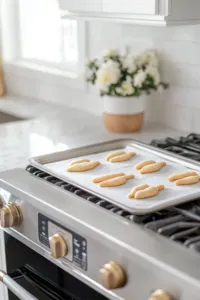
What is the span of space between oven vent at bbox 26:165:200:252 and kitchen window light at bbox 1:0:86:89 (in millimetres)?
1208

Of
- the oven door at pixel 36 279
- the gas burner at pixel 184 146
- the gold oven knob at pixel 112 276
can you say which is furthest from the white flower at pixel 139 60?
the gold oven knob at pixel 112 276

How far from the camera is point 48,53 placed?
2.74 m

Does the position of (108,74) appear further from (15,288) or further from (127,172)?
(15,288)

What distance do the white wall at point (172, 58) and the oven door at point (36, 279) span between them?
0.83 meters

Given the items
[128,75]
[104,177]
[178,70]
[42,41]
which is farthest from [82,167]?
[42,41]

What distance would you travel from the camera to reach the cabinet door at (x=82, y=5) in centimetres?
189

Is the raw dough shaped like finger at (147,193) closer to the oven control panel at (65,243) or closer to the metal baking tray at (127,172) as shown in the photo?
the metal baking tray at (127,172)

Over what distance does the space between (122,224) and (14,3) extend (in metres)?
1.90

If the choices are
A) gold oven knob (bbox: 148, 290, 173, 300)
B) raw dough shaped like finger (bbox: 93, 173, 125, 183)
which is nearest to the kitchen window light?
raw dough shaped like finger (bbox: 93, 173, 125, 183)

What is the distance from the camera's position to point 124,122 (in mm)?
2086

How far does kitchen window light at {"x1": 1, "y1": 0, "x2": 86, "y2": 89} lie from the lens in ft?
8.39

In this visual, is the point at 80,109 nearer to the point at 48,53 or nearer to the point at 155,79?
the point at 48,53

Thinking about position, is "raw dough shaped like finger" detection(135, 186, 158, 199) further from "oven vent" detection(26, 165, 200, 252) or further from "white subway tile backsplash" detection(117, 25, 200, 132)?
"white subway tile backsplash" detection(117, 25, 200, 132)

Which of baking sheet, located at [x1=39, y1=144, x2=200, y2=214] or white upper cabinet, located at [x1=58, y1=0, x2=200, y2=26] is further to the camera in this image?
white upper cabinet, located at [x1=58, y1=0, x2=200, y2=26]
